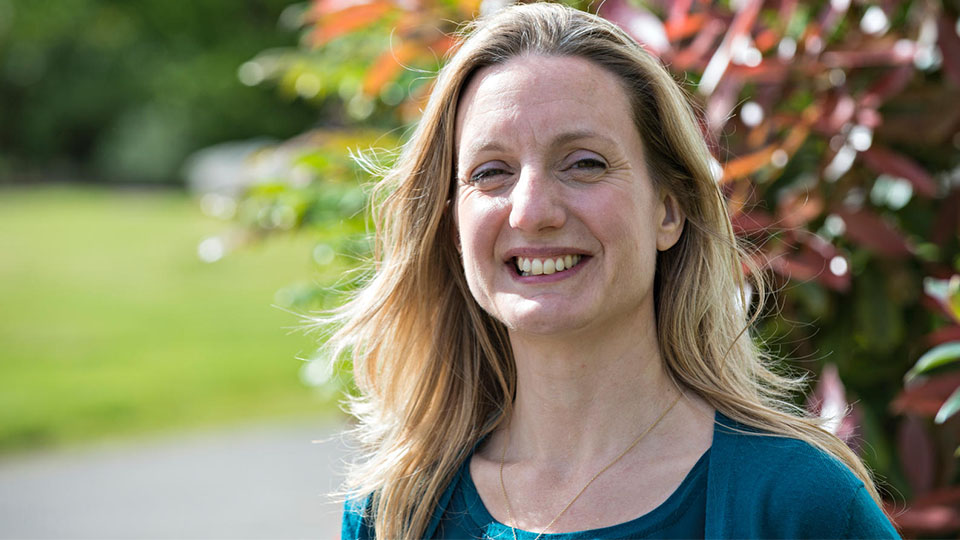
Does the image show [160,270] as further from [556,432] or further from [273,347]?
[556,432]

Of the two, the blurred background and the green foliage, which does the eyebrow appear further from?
the green foliage

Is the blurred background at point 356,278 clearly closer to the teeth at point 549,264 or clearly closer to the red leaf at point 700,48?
the red leaf at point 700,48

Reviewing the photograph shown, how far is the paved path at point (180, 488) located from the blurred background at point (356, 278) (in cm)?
2

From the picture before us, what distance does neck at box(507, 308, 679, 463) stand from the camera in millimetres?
1895

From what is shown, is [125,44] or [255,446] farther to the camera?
[125,44]

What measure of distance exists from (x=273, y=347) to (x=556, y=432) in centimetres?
1054

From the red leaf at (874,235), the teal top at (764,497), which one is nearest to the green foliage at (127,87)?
the red leaf at (874,235)

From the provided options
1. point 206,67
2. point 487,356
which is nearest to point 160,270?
point 487,356

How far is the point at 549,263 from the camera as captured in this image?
5.98ft

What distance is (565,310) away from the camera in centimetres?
181

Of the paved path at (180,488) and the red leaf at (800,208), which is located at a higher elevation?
the paved path at (180,488)

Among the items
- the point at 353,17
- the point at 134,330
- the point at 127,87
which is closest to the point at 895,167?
the point at 353,17

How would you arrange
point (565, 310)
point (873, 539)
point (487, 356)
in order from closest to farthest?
point (873, 539)
point (565, 310)
point (487, 356)

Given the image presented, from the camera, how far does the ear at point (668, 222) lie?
1.98 metres
